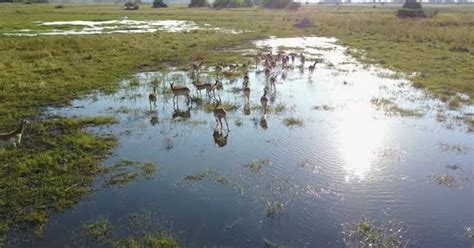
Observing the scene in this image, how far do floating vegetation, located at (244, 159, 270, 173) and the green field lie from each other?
459cm

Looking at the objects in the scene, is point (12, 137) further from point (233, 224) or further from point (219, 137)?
point (233, 224)

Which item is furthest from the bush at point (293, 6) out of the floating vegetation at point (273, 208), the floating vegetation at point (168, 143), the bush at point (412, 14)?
the floating vegetation at point (273, 208)

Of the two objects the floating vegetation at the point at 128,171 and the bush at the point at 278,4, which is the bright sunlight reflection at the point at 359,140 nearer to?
the floating vegetation at the point at 128,171

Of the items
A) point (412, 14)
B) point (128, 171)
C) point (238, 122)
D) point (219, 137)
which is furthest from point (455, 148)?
point (412, 14)

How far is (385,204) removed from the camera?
34.4ft

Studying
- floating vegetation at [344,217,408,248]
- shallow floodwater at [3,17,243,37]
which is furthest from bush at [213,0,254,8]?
floating vegetation at [344,217,408,248]

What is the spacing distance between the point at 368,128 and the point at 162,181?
8473 millimetres

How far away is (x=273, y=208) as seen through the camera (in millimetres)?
10180

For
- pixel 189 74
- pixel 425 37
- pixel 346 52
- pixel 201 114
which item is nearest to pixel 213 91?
pixel 201 114

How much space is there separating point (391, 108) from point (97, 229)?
13.9 m

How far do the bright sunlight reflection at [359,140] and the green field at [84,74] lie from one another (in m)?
4.84

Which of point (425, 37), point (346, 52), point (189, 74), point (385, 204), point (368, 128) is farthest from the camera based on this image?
point (425, 37)

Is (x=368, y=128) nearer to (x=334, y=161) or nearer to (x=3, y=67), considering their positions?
(x=334, y=161)

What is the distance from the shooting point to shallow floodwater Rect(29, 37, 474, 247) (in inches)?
375
